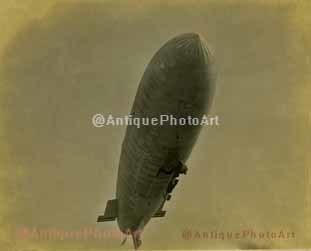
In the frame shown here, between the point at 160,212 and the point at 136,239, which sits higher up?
the point at 160,212

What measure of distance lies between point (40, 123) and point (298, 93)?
329 cm

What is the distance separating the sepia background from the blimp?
0.28 meters

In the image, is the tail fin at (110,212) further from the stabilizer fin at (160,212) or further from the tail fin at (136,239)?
the stabilizer fin at (160,212)

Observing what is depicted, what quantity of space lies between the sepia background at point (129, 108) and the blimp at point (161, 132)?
28 centimetres

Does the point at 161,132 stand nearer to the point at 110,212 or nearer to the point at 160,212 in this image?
the point at 160,212

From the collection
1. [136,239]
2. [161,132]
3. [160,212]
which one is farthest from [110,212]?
Result: [161,132]

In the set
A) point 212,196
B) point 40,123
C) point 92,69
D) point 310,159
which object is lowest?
point 212,196

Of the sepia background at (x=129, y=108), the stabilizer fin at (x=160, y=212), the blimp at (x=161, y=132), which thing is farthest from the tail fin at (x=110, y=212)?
the stabilizer fin at (x=160, y=212)

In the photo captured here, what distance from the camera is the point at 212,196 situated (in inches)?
248

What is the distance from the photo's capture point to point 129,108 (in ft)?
20.2

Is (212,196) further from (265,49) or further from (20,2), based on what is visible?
(20,2)

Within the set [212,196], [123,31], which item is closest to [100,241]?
[212,196]

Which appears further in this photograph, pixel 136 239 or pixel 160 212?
pixel 160 212

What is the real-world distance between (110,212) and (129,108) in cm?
156
